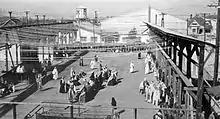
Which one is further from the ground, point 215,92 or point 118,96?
point 215,92

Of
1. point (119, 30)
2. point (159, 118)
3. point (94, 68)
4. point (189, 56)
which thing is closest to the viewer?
point (189, 56)

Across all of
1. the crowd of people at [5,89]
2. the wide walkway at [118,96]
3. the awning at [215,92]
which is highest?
the awning at [215,92]

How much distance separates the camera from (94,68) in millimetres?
11547

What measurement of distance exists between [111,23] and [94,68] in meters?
10.7

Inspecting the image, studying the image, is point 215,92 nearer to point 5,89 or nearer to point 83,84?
point 83,84

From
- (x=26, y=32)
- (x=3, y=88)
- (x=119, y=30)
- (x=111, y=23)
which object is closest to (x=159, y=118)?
(x=3, y=88)

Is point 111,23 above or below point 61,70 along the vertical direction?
above

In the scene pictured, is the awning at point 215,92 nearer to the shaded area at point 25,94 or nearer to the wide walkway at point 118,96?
the wide walkway at point 118,96

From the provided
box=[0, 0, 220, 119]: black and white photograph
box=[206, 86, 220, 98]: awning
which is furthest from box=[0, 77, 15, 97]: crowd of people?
box=[206, 86, 220, 98]: awning

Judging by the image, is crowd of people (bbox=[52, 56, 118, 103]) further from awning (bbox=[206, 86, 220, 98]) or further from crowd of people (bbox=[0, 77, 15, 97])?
awning (bbox=[206, 86, 220, 98])

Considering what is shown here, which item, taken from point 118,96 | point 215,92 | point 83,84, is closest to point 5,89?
point 83,84

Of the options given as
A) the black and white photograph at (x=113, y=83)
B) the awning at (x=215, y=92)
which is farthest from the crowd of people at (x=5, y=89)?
the awning at (x=215, y=92)

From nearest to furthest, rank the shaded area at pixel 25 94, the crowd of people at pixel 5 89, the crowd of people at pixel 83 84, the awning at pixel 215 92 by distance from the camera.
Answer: the awning at pixel 215 92 → the shaded area at pixel 25 94 → the crowd of people at pixel 83 84 → the crowd of people at pixel 5 89

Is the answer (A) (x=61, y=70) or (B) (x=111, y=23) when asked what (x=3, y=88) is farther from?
(B) (x=111, y=23)
